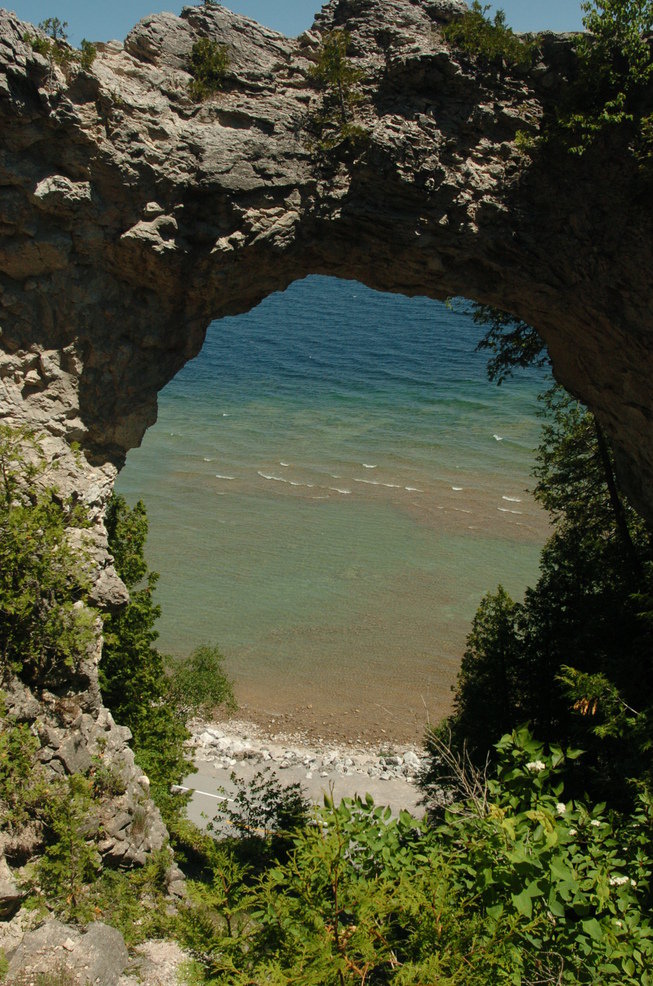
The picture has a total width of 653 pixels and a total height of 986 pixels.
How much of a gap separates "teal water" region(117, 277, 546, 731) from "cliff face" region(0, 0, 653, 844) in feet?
34.4

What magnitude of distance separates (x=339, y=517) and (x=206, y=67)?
1925 cm

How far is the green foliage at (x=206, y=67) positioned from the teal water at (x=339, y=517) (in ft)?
44.9

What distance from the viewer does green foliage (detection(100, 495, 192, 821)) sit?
12.0m

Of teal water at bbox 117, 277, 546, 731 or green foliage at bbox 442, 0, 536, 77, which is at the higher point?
green foliage at bbox 442, 0, 536, 77

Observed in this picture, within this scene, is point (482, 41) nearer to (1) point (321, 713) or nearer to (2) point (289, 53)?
(2) point (289, 53)

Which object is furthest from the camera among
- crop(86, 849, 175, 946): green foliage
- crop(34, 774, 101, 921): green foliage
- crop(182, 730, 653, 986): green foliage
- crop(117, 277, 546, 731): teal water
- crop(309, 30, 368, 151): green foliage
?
crop(117, 277, 546, 731): teal water

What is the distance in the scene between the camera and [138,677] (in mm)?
12062

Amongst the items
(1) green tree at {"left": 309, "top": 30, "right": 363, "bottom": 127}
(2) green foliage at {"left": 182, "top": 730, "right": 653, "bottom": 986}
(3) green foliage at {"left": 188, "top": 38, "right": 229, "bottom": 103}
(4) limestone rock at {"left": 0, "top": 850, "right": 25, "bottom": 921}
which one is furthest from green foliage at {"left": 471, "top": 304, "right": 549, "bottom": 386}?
(4) limestone rock at {"left": 0, "top": 850, "right": 25, "bottom": 921}

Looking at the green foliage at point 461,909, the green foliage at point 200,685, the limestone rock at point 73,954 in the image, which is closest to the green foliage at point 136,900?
the limestone rock at point 73,954

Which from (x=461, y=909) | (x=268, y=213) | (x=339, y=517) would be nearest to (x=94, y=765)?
(x=461, y=909)

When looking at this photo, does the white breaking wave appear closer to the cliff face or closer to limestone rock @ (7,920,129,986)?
the cliff face

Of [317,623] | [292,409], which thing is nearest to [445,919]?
[317,623]

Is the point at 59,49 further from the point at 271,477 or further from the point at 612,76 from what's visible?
the point at 271,477

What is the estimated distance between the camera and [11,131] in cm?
876
